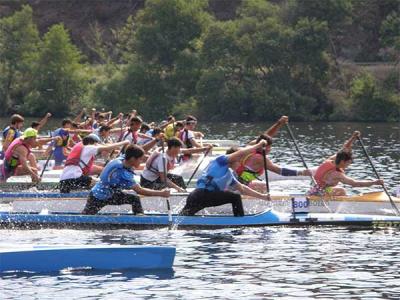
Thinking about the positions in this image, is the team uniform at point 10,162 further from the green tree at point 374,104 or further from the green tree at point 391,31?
the green tree at point 391,31

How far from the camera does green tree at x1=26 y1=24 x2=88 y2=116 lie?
8375cm

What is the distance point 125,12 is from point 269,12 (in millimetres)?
45195

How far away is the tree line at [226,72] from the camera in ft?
250

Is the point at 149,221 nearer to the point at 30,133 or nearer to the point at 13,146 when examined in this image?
the point at 30,133

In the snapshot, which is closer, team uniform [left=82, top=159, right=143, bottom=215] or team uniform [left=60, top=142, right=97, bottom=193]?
team uniform [left=82, top=159, right=143, bottom=215]

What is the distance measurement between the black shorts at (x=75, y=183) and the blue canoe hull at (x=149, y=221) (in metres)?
2.37

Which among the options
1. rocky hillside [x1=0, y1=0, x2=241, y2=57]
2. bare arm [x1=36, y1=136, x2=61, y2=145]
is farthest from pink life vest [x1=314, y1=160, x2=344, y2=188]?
rocky hillside [x1=0, y1=0, x2=241, y2=57]

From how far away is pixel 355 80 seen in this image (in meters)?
78.4

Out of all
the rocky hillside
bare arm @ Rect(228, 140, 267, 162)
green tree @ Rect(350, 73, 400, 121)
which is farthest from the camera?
the rocky hillside

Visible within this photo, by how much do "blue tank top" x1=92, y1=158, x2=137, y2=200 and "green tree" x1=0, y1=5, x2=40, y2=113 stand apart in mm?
63854

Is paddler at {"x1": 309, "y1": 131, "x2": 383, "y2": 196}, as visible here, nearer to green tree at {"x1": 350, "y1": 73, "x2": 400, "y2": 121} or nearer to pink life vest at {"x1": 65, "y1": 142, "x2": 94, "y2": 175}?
pink life vest at {"x1": 65, "y1": 142, "x2": 94, "y2": 175}

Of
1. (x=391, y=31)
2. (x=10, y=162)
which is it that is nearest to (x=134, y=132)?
(x=10, y=162)

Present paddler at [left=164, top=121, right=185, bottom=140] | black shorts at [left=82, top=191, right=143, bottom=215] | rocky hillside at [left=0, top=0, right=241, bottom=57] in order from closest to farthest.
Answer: black shorts at [left=82, top=191, right=143, bottom=215]
paddler at [left=164, top=121, right=185, bottom=140]
rocky hillside at [left=0, top=0, right=241, bottom=57]

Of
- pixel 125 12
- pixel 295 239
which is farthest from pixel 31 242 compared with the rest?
pixel 125 12
